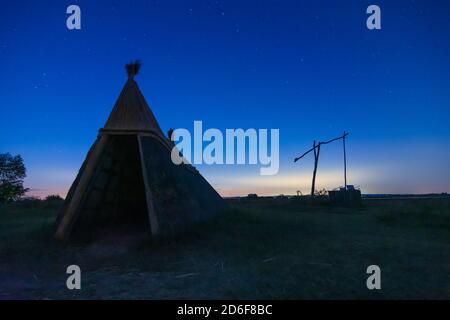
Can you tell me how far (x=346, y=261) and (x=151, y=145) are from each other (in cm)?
620

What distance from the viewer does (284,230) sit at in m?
10.4

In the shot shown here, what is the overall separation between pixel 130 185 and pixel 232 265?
6751 millimetres

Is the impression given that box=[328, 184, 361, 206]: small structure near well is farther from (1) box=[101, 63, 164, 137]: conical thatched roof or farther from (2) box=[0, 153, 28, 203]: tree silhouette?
(2) box=[0, 153, 28, 203]: tree silhouette

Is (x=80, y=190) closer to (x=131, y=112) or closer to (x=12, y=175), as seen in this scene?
(x=131, y=112)

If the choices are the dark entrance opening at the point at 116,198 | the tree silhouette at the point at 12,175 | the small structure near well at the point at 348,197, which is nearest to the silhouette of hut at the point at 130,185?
the dark entrance opening at the point at 116,198

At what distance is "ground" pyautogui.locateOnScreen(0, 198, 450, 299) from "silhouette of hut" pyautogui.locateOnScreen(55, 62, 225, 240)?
0.72m

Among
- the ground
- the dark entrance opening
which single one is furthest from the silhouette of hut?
the ground

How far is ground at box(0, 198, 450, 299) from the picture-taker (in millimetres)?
4766

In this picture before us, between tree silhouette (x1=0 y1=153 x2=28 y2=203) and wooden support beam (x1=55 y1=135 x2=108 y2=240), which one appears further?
tree silhouette (x1=0 y1=153 x2=28 y2=203)

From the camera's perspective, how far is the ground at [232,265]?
4.77 m

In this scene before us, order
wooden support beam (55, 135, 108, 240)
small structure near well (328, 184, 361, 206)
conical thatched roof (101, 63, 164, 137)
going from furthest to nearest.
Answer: small structure near well (328, 184, 361, 206), conical thatched roof (101, 63, 164, 137), wooden support beam (55, 135, 108, 240)

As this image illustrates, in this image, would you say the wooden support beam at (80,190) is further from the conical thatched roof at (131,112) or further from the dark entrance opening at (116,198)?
the conical thatched roof at (131,112)

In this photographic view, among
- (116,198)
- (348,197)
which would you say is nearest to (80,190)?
(116,198)
